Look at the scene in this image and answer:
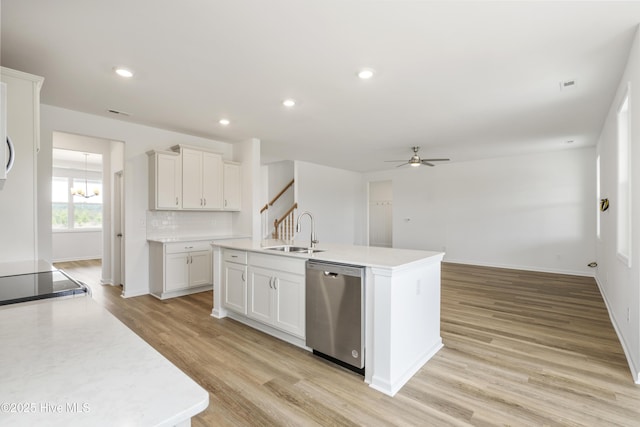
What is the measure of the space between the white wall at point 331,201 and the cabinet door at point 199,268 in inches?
119

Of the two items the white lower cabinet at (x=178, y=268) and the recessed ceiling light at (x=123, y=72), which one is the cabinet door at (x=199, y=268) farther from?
the recessed ceiling light at (x=123, y=72)

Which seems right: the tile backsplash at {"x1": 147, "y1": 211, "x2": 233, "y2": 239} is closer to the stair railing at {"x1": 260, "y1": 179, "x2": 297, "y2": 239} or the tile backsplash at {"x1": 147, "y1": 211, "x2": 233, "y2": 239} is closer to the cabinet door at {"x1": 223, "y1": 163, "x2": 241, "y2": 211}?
the cabinet door at {"x1": 223, "y1": 163, "x2": 241, "y2": 211}

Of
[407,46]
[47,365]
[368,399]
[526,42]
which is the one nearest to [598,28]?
[526,42]

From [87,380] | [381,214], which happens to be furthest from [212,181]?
[381,214]

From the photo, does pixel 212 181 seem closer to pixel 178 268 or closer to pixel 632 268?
pixel 178 268

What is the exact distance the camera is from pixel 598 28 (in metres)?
2.24

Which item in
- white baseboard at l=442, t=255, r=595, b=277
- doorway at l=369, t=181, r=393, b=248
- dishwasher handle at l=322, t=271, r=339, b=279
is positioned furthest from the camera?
doorway at l=369, t=181, r=393, b=248

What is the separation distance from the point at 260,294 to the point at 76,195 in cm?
773

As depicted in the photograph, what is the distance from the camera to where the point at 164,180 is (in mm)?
4645

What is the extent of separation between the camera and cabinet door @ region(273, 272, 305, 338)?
9.12 feet

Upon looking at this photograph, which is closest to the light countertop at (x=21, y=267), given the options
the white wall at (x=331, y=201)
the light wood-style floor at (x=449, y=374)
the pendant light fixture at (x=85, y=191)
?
the light wood-style floor at (x=449, y=374)

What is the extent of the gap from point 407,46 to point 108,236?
5.76m

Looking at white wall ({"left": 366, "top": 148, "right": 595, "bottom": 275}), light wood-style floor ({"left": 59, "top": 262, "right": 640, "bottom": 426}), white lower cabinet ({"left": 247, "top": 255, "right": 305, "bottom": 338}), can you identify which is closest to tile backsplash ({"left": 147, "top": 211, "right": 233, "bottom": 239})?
light wood-style floor ({"left": 59, "top": 262, "right": 640, "bottom": 426})

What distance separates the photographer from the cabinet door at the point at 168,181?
459cm
